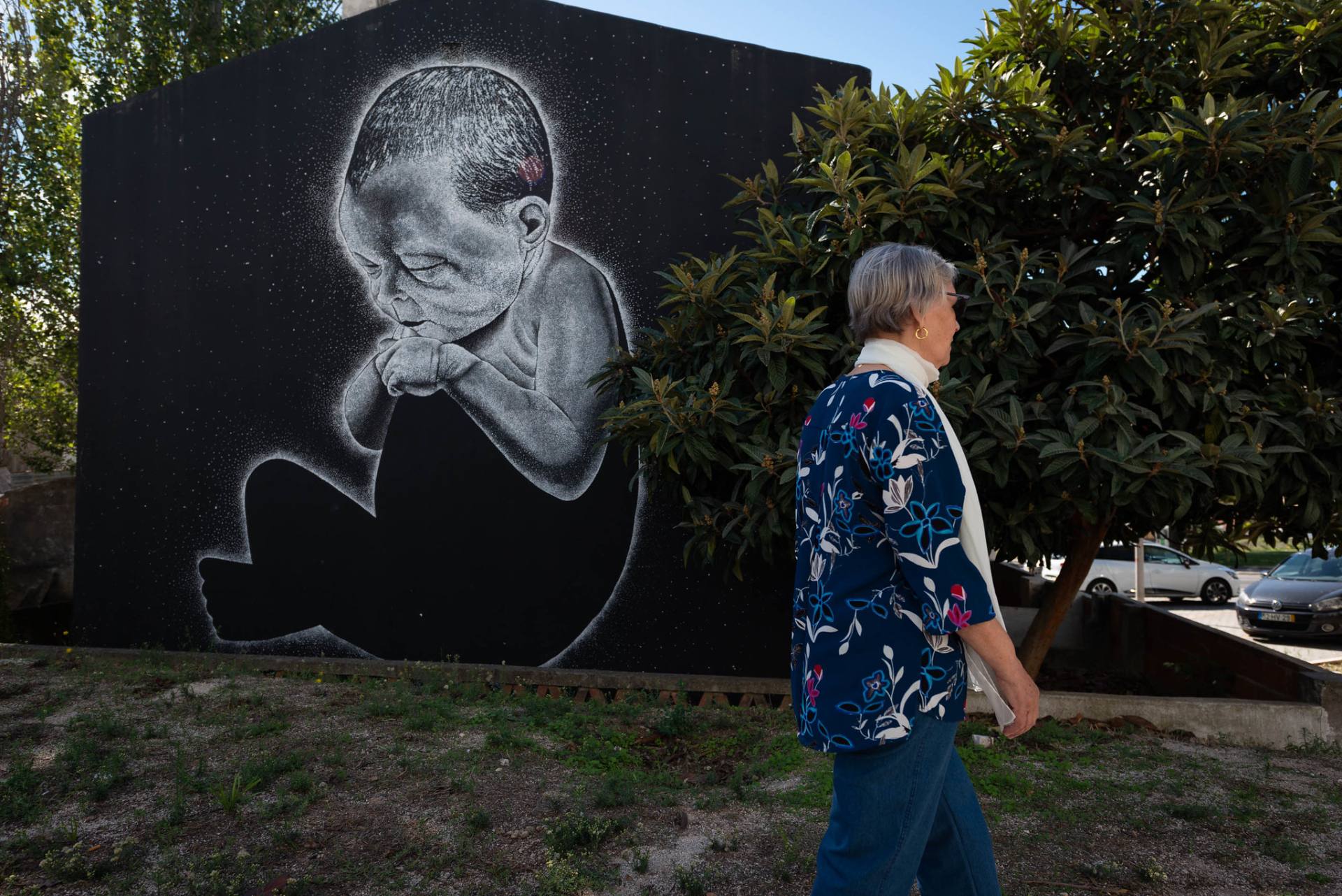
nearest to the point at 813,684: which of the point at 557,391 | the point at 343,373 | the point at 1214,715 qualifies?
the point at 1214,715

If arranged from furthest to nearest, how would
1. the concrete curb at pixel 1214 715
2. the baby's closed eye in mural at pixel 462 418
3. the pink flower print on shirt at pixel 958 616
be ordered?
the baby's closed eye in mural at pixel 462 418
the concrete curb at pixel 1214 715
the pink flower print on shirt at pixel 958 616

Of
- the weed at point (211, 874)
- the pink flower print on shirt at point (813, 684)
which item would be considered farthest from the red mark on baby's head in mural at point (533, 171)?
the pink flower print on shirt at point (813, 684)

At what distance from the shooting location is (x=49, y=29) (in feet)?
47.4

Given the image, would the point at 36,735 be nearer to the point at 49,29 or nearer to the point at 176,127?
the point at 176,127

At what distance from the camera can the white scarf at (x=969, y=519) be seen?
1.77 metres

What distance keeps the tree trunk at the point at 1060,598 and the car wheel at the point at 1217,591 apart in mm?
15745

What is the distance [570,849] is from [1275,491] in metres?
3.54

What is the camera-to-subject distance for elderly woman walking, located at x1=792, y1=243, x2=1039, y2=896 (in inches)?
67.5

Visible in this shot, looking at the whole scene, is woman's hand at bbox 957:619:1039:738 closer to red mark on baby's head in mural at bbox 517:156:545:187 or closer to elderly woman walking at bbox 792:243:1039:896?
elderly woman walking at bbox 792:243:1039:896

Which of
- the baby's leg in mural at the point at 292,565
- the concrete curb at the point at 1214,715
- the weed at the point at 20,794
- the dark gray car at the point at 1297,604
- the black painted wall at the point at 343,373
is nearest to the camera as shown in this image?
the weed at the point at 20,794

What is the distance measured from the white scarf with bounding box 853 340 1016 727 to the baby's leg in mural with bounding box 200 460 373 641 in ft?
16.9

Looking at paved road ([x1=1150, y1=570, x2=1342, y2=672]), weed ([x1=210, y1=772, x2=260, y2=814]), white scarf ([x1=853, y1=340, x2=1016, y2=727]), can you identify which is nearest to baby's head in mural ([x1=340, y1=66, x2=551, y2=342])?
weed ([x1=210, y1=772, x2=260, y2=814])

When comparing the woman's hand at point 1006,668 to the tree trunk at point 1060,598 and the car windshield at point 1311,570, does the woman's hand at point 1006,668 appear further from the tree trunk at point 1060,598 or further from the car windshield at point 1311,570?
the car windshield at point 1311,570

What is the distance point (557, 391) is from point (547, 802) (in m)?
3.06
